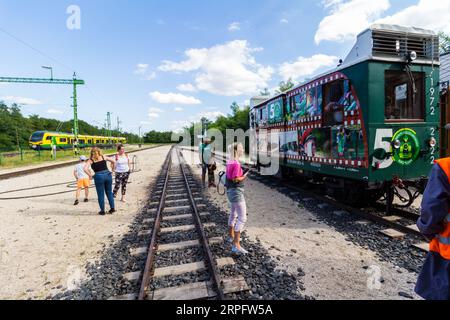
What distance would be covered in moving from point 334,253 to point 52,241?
18.8 ft

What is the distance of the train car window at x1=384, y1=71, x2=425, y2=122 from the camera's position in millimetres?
5562

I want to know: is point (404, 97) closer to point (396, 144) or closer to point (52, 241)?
point (396, 144)

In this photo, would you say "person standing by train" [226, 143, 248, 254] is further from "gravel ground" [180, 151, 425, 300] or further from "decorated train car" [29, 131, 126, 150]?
"decorated train car" [29, 131, 126, 150]

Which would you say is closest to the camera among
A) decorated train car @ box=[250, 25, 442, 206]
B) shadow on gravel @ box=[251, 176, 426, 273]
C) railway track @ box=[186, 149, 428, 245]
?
shadow on gravel @ box=[251, 176, 426, 273]

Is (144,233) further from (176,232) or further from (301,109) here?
(301,109)

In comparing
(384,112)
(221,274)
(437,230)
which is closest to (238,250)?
(221,274)

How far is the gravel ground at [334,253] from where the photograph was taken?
10.9 ft

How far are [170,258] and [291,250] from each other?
7.17 feet

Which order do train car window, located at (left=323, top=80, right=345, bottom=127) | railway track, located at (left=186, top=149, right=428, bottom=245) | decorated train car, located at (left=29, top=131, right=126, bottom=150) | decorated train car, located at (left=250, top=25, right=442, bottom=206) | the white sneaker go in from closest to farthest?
the white sneaker < railway track, located at (left=186, top=149, right=428, bottom=245) < decorated train car, located at (left=250, top=25, right=442, bottom=206) < train car window, located at (left=323, top=80, right=345, bottom=127) < decorated train car, located at (left=29, top=131, right=126, bottom=150)

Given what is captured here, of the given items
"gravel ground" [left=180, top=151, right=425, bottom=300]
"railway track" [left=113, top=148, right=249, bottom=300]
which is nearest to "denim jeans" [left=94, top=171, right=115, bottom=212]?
"railway track" [left=113, top=148, right=249, bottom=300]

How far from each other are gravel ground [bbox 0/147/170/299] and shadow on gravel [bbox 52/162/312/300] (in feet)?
0.33

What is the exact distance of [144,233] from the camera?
5.32 m

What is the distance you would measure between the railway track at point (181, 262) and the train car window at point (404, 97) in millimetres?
4898

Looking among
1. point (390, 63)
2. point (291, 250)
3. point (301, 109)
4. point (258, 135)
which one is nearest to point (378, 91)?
point (390, 63)
